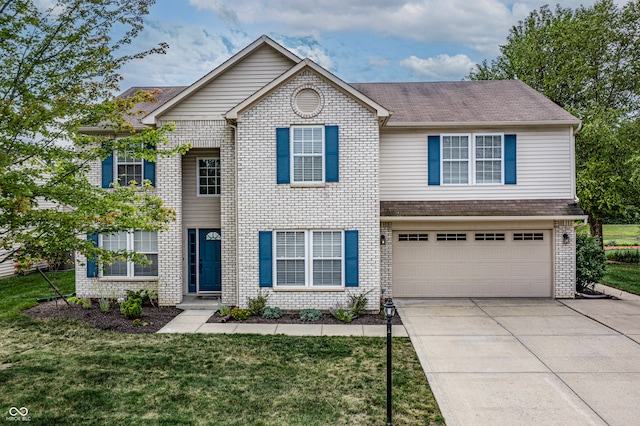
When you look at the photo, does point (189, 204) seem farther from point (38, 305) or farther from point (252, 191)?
point (38, 305)

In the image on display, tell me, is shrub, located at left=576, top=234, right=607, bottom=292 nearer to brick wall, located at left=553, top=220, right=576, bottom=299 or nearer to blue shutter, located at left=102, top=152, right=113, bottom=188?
brick wall, located at left=553, top=220, right=576, bottom=299

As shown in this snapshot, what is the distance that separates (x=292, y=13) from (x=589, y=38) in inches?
610

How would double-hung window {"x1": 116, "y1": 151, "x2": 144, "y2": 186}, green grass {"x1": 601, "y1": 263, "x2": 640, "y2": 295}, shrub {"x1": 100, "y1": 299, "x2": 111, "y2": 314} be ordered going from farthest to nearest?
green grass {"x1": 601, "y1": 263, "x2": 640, "y2": 295} < double-hung window {"x1": 116, "y1": 151, "x2": 144, "y2": 186} < shrub {"x1": 100, "y1": 299, "x2": 111, "y2": 314}

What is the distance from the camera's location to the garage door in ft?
43.8

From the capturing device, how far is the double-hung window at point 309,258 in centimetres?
1171

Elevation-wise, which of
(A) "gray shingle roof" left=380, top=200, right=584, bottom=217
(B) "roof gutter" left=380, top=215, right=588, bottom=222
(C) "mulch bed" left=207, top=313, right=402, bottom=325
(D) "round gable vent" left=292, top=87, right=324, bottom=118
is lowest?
(C) "mulch bed" left=207, top=313, right=402, bottom=325

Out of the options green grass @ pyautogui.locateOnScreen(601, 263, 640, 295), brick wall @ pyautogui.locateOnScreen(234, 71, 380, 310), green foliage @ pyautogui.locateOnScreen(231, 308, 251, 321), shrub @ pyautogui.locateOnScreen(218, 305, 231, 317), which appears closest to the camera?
green foliage @ pyautogui.locateOnScreen(231, 308, 251, 321)

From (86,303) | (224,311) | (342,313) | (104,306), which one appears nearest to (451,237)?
(342,313)

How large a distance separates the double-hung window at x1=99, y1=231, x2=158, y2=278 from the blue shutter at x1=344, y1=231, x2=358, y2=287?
5981 mm

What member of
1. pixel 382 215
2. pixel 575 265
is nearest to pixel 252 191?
pixel 382 215

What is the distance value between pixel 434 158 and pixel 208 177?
7.16 m

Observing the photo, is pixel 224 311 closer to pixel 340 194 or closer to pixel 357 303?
pixel 357 303

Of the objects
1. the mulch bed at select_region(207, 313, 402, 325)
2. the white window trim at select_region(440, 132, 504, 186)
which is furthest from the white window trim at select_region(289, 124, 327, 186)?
the white window trim at select_region(440, 132, 504, 186)

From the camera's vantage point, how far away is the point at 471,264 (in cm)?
1338
